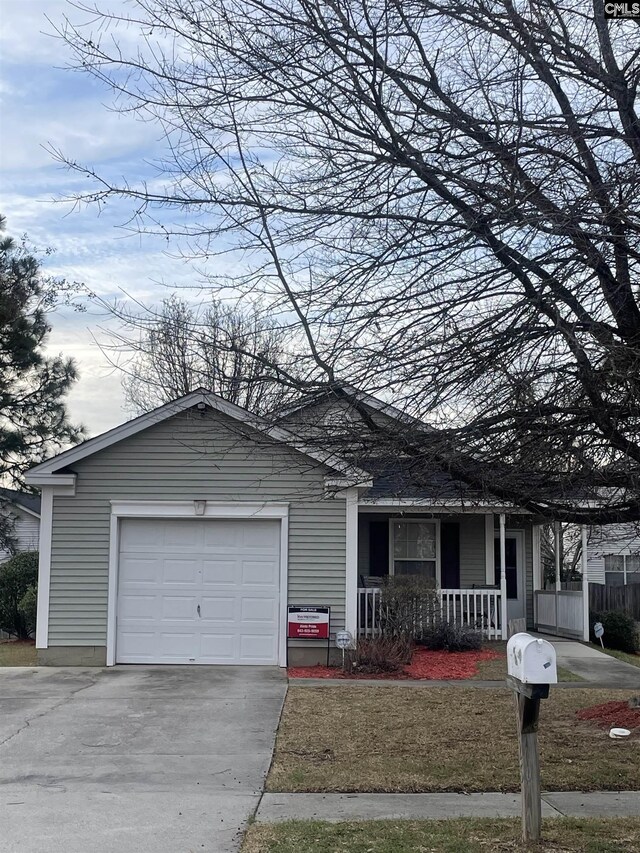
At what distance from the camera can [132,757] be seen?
8.79 m

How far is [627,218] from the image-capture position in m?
6.21

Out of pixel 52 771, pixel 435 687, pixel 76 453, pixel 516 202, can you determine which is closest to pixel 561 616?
pixel 435 687

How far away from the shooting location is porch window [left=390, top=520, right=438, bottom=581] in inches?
819

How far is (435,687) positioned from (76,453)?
690 centimetres

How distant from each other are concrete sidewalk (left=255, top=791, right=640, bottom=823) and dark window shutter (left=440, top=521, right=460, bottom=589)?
1307cm

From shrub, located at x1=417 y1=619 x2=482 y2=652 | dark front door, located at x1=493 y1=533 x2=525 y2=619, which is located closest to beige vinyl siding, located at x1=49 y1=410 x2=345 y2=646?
shrub, located at x1=417 y1=619 x2=482 y2=652

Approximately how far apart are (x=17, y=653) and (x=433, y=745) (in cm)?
1068

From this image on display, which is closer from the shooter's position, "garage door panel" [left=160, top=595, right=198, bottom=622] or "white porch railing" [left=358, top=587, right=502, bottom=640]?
"garage door panel" [left=160, top=595, right=198, bottom=622]

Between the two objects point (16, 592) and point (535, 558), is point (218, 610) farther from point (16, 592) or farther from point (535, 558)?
point (535, 558)

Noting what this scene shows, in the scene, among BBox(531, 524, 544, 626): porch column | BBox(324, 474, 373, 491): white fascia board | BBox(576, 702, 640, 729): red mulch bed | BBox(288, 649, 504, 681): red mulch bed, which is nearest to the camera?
BBox(324, 474, 373, 491): white fascia board

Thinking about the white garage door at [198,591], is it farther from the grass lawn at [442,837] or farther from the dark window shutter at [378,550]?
the grass lawn at [442,837]

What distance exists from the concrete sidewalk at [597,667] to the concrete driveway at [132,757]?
4.86 metres

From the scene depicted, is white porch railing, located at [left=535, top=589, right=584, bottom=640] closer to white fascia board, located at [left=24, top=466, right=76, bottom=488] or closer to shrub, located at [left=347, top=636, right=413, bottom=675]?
shrub, located at [left=347, top=636, right=413, bottom=675]

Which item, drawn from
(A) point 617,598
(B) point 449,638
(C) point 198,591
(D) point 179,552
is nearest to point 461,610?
(B) point 449,638
